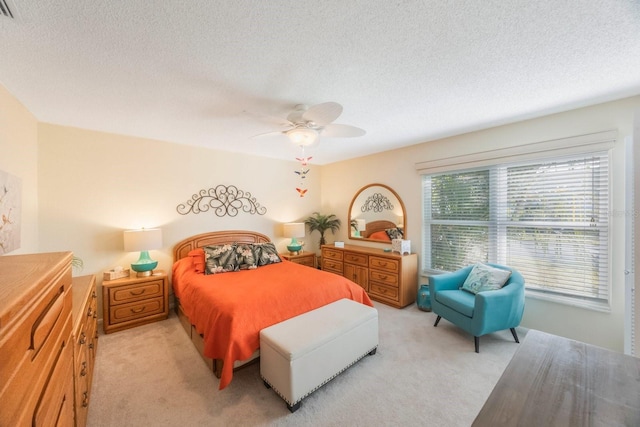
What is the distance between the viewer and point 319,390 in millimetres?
2006

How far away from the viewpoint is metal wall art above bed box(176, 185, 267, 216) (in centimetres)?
384

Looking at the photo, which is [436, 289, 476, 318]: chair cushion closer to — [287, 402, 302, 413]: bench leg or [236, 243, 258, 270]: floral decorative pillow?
[287, 402, 302, 413]: bench leg

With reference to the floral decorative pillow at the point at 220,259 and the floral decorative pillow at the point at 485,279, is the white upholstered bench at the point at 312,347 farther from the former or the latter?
the floral decorative pillow at the point at 220,259

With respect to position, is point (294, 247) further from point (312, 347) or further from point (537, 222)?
point (537, 222)

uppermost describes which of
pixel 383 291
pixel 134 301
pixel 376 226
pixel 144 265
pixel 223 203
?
pixel 223 203

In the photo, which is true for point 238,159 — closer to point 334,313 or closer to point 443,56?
point 334,313

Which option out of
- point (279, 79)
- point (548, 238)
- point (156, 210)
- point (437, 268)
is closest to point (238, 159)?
point (156, 210)

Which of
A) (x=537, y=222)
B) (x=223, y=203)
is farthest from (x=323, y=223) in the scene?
(x=537, y=222)

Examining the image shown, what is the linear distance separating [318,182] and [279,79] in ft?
11.9

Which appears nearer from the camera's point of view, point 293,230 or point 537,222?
point 537,222

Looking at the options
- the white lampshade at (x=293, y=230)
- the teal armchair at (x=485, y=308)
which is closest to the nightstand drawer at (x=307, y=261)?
the white lampshade at (x=293, y=230)

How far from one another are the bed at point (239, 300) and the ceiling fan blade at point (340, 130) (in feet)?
5.25

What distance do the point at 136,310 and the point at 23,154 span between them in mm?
2002

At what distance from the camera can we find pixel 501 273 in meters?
2.77
